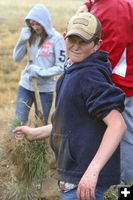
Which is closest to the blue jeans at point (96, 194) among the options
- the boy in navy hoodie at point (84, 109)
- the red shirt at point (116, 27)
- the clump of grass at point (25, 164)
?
the boy in navy hoodie at point (84, 109)

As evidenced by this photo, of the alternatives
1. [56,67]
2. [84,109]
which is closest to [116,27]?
[84,109]

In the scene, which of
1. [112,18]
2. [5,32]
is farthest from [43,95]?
[5,32]

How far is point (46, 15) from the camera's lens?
5969 millimetres

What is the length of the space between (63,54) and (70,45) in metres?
2.85

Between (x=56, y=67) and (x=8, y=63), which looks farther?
(x=8, y=63)

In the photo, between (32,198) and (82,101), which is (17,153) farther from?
(82,101)

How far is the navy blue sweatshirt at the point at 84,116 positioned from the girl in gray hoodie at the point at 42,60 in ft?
9.18

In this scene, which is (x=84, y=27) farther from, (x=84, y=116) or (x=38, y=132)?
(x=38, y=132)

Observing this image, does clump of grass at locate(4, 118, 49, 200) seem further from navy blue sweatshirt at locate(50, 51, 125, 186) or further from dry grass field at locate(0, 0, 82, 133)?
navy blue sweatshirt at locate(50, 51, 125, 186)

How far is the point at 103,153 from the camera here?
268 centimetres

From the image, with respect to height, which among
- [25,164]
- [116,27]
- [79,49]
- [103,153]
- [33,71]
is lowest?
[25,164]

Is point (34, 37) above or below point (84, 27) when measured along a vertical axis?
below

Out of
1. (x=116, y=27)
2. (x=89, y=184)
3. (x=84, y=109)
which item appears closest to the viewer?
(x=89, y=184)

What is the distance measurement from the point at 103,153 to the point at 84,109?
0.31 m
